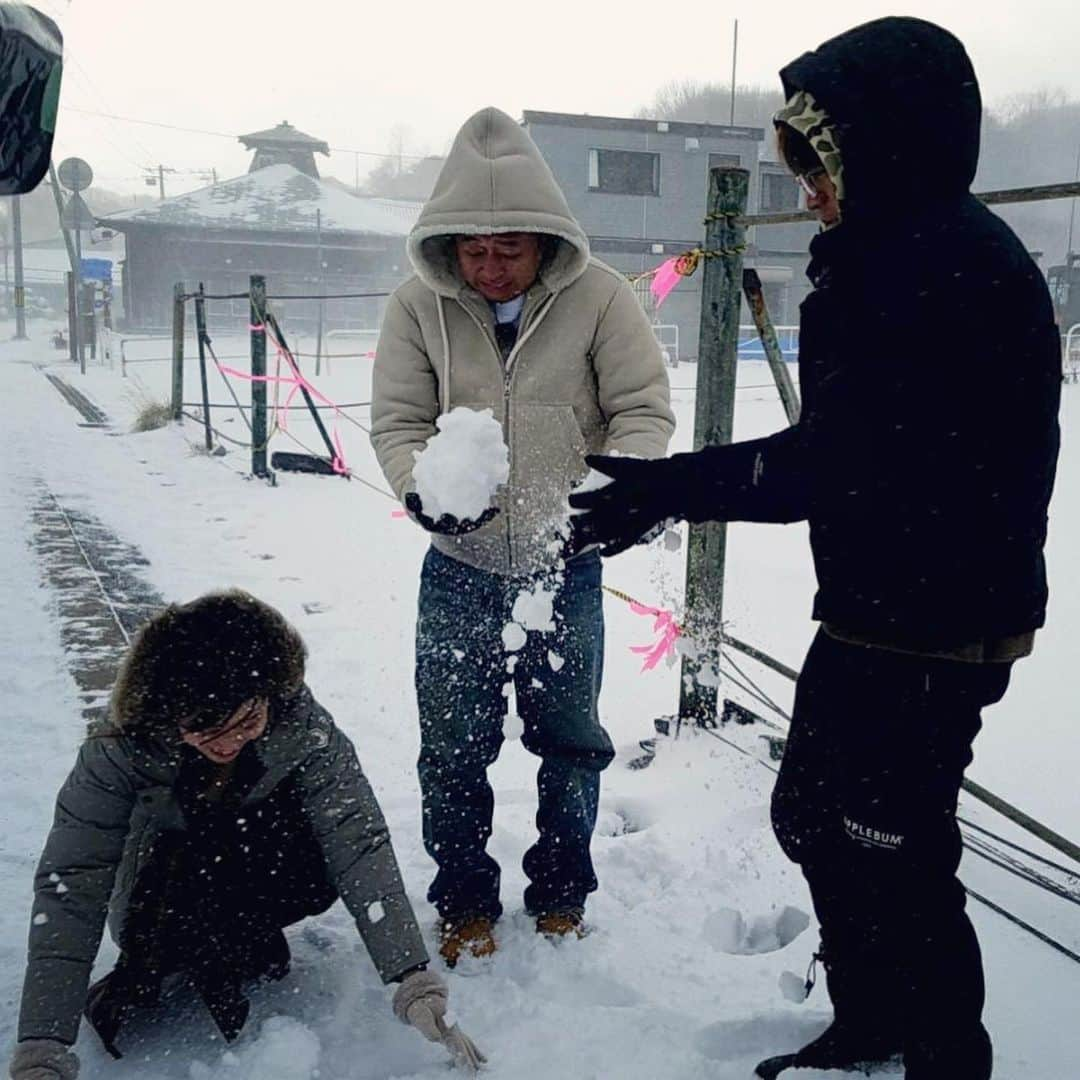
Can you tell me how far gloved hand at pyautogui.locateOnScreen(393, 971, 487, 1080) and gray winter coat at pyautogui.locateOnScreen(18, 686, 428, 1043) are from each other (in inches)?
1.4

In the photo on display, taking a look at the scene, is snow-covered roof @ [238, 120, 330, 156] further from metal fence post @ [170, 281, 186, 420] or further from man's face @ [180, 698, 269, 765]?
man's face @ [180, 698, 269, 765]

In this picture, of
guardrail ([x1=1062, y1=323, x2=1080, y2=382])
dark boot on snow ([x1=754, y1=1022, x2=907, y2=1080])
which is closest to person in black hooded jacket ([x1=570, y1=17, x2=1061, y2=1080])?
dark boot on snow ([x1=754, y1=1022, x2=907, y2=1080])

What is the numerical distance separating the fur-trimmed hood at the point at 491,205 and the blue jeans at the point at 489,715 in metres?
0.62

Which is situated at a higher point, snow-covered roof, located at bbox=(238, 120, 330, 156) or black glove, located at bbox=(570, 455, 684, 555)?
snow-covered roof, located at bbox=(238, 120, 330, 156)

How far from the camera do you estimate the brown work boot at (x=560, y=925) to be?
2354 mm

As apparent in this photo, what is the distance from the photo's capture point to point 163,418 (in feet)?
38.9

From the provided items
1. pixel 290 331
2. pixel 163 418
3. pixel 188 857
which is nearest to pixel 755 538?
pixel 188 857

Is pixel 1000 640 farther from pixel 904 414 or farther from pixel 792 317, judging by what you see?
pixel 792 317

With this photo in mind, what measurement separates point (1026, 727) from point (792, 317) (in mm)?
26701

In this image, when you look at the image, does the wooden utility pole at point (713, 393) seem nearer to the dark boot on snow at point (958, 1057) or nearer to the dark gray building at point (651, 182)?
the dark boot on snow at point (958, 1057)

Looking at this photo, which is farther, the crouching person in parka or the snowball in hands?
the snowball in hands

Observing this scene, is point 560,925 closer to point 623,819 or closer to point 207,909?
point 623,819

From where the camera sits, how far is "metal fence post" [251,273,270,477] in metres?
8.12

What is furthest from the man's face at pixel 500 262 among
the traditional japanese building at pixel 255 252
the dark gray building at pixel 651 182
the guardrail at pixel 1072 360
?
the traditional japanese building at pixel 255 252
